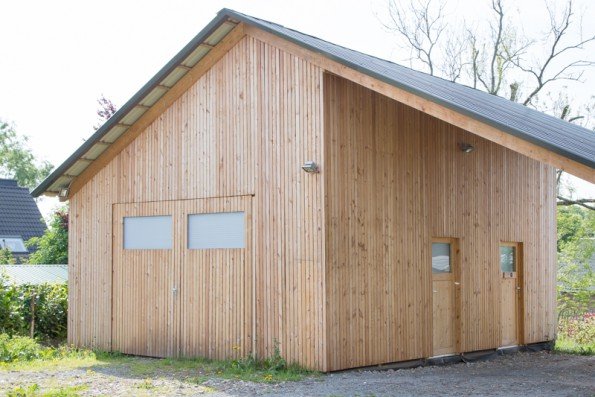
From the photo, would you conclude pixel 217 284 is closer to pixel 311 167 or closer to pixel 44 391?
pixel 311 167

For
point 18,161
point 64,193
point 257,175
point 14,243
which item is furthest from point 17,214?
point 18,161

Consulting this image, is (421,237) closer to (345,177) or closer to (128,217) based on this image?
(345,177)

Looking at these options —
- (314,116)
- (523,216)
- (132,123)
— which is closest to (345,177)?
(314,116)

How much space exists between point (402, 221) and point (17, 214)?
1007 inches

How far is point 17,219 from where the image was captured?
34.8 metres

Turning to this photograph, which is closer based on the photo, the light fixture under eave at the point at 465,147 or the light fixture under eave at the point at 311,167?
the light fixture under eave at the point at 311,167

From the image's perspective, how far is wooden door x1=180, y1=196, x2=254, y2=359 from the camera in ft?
41.1

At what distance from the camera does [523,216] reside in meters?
15.9

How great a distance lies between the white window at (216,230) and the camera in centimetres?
1274

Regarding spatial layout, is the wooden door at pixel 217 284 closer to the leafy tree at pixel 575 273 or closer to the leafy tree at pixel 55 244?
the leafy tree at pixel 575 273

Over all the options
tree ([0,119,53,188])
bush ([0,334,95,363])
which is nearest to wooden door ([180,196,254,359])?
bush ([0,334,95,363])

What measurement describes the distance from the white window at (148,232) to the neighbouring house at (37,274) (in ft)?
16.6

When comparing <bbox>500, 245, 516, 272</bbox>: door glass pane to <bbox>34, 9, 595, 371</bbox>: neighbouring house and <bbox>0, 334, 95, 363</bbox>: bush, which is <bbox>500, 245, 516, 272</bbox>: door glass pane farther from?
<bbox>0, 334, 95, 363</bbox>: bush

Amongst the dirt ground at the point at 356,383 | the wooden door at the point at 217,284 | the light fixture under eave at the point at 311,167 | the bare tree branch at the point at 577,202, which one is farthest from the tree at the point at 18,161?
the light fixture under eave at the point at 311,167
